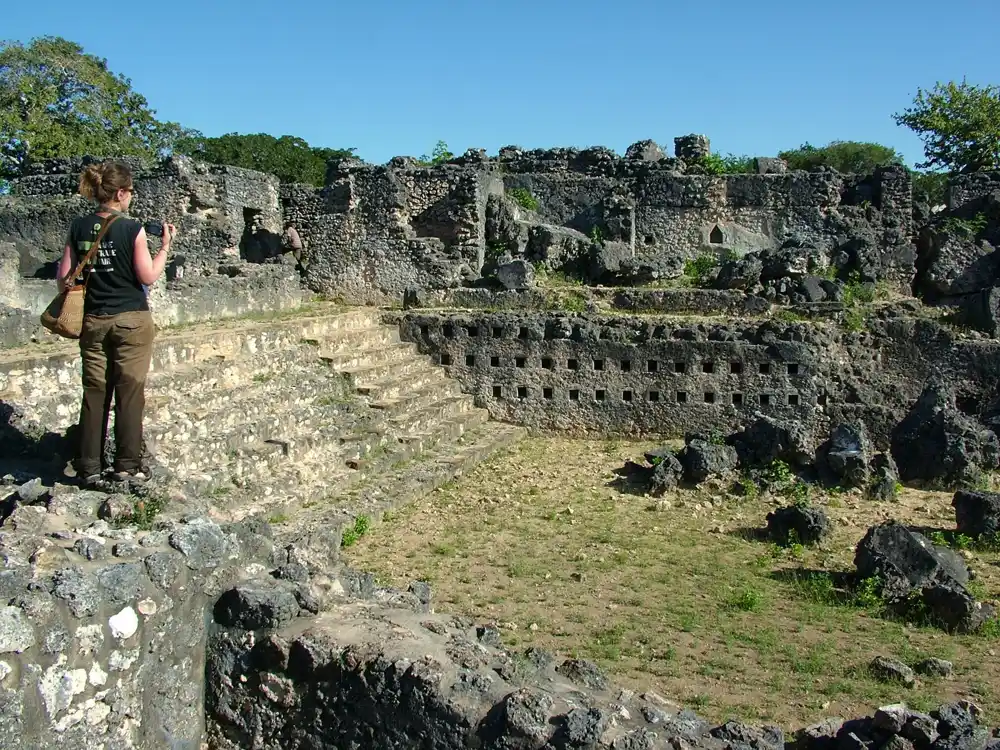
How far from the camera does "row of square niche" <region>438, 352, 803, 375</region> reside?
13.0 metres

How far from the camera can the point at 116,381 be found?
5152 mm

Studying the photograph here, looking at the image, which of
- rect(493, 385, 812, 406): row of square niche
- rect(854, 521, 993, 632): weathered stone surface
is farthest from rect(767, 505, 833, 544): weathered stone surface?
rect(493, 385, 812, 406): row of square niche

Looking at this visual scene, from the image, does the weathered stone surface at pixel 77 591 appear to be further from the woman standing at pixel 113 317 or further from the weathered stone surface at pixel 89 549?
the woman standing at pixel 113 317

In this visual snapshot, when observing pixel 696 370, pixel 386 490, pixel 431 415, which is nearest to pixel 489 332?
pixel 431 415

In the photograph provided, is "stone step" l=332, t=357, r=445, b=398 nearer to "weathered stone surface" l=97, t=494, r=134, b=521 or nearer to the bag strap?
the bag strap

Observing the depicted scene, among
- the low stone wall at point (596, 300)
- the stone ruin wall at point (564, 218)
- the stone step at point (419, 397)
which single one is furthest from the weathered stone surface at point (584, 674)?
the stone ruin wall at point (564, 218)

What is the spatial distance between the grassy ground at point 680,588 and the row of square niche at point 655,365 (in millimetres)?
2651

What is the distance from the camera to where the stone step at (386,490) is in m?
5.95

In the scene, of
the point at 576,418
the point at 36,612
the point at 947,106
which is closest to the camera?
the point at 36,612

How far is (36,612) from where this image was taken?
3.79m

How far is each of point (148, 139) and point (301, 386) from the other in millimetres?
27617

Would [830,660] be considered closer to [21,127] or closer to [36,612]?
[36,612]

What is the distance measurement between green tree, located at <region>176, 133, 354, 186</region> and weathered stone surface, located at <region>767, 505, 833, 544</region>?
113 ft

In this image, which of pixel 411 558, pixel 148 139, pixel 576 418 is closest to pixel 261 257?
pixel 576 418
